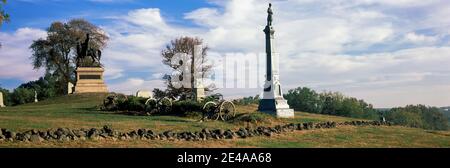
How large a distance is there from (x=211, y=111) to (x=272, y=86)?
5.61 m

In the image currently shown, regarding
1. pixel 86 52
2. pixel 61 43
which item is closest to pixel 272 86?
pixel 86 52

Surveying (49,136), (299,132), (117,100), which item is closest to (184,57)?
(117,100)

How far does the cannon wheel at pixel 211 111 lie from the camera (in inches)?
820

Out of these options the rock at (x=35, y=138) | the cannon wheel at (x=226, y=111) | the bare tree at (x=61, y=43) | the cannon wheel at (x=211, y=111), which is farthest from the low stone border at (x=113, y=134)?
the bare tree at (x=61, y=43)

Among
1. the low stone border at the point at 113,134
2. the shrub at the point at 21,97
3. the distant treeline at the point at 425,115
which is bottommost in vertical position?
the distant treeline at the point at 425,115

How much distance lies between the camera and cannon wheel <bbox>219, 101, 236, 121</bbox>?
2082cm

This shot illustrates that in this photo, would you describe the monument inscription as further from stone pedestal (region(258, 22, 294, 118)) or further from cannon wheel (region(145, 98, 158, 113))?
stone pedestal (region(258, 22, 294, 118))

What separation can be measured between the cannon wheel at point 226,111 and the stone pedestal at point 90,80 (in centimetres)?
2317

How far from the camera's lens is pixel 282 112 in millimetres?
25109

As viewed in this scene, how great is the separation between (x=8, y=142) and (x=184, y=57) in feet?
119

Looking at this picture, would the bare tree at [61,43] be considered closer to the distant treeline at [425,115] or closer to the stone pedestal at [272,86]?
the stone pedestal at [272,86]
